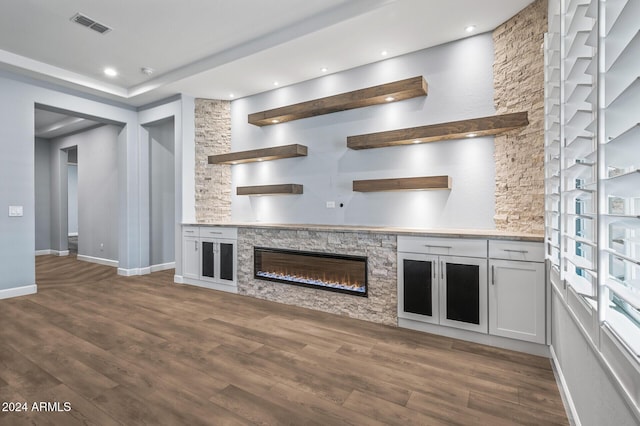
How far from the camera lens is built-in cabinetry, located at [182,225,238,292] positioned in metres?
4.54

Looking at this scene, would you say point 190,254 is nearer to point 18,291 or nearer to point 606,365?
point 18,291

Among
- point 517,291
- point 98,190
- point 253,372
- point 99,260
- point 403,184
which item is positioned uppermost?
point 98,190

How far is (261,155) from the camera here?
4.68 meters

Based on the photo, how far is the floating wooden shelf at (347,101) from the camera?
355cm

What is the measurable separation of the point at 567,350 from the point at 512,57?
269 centimetres

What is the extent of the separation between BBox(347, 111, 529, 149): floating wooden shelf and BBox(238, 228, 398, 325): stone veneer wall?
3.71ft

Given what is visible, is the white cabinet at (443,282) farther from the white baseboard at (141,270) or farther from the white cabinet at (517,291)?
the white baseboard at (141,270)

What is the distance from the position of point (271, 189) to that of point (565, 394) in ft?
12.5

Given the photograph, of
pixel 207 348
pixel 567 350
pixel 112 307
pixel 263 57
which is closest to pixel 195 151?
pixel 263 57

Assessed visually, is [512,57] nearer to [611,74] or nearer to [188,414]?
[611,74]

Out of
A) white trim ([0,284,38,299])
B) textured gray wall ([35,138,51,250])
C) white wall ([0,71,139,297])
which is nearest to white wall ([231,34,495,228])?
white wall ([0,71,139,297])

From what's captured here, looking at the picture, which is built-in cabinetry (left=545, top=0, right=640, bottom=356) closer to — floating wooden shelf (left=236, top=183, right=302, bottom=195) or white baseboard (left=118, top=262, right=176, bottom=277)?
floating wooden shelf (left=236, top=183, right=302, bottom=195)

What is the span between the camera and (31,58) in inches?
169

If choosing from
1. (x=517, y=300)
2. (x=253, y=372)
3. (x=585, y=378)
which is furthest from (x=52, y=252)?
(x=585, y=378)
